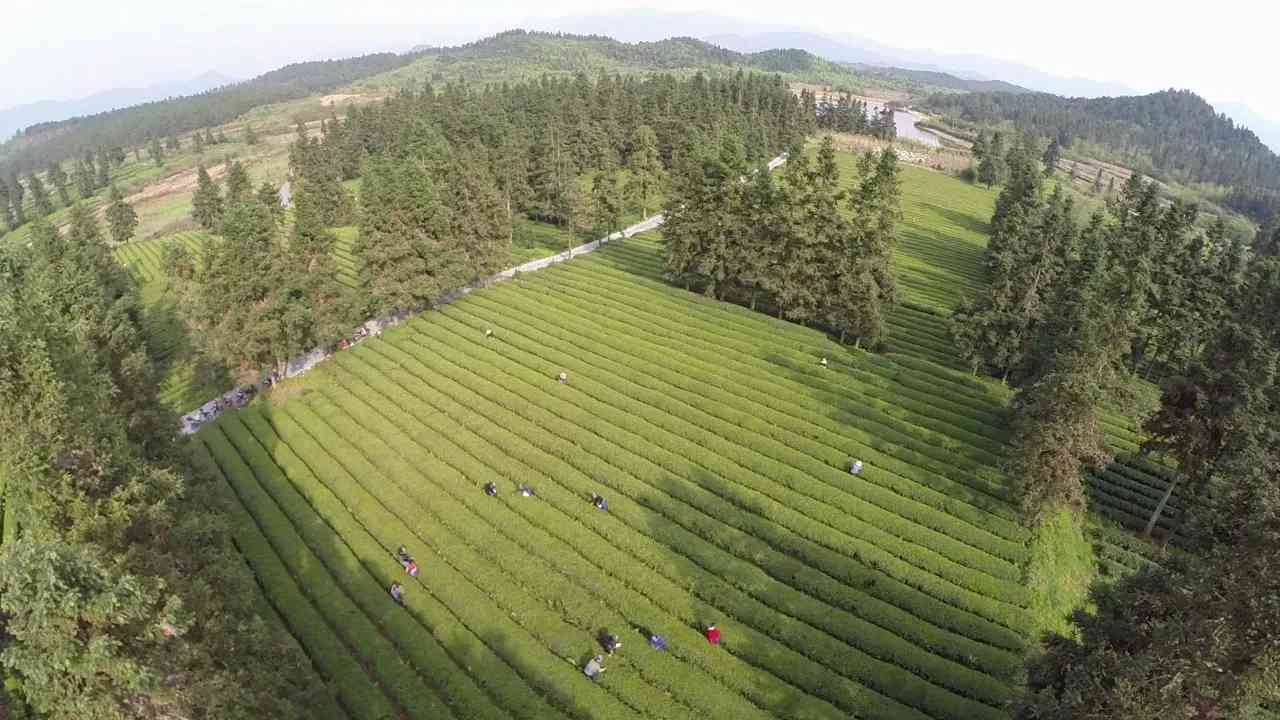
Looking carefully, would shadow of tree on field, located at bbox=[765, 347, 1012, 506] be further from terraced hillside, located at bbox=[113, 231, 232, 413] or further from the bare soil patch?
the bare soil patch

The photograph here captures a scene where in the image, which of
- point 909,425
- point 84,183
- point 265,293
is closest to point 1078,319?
point 909,425

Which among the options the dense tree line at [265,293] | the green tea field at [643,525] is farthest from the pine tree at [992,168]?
the dense tree line at [265,293]

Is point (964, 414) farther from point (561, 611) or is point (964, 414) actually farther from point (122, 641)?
point (122, 641)

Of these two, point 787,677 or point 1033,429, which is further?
point 1033,429

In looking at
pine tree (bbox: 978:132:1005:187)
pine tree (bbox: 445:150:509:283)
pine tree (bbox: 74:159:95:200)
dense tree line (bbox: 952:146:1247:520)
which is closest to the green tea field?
dense tree line (bbox: 952:146:1247:520)

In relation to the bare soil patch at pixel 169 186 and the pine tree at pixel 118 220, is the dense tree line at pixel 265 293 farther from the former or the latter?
the bare soil patch at pixel 169 186

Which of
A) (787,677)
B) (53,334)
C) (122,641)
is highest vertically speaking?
(53,334)

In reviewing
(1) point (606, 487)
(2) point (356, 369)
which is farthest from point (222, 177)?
(1) point (606, 487)
